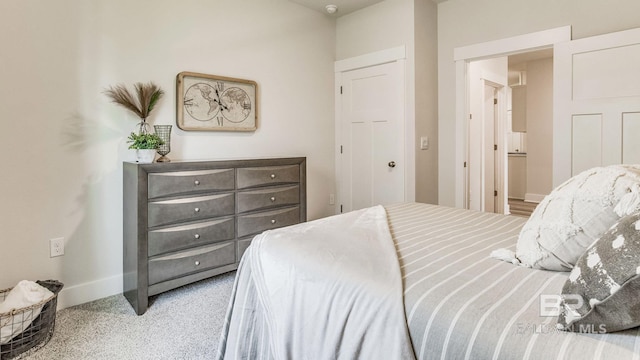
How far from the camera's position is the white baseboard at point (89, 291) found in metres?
2.44

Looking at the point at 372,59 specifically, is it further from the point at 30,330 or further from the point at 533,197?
the point at 533,197

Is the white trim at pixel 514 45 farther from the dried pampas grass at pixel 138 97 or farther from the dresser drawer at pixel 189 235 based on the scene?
the dried pampas grass at pixel 138 97

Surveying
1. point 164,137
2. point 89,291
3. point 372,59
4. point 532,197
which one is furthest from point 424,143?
point 532,197

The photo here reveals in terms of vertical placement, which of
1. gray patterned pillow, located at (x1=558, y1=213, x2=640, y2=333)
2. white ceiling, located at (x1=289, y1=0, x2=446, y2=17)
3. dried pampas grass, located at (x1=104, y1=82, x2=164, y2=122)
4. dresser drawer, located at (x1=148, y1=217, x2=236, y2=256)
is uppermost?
white ceiling, located at (x1=289, y1=0, x2=446, y2=17)

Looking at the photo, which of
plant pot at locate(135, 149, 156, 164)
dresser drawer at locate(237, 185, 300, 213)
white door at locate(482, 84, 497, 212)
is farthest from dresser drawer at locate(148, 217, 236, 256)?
white door at locate(482, 84, 497, 212)

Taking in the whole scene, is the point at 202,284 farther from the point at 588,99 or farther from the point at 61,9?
the point at 588,99

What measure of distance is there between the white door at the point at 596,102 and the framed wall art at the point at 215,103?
2.69 metres

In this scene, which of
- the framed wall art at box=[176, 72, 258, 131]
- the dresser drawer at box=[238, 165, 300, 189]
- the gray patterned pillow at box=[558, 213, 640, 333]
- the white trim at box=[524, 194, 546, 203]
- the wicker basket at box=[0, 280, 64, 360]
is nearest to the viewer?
the gray patterned pillow at box=[558, 213, 640, 333]

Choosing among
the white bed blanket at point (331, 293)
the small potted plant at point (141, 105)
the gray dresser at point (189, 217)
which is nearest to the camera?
the white bed blanket at point (331, 293)

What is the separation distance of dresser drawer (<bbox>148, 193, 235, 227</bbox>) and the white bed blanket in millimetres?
1203

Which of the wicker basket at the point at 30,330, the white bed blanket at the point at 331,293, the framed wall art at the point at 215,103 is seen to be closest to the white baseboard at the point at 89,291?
the wicker basket at the point at 30,330

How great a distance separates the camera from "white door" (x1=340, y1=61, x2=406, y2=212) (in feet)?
12.2

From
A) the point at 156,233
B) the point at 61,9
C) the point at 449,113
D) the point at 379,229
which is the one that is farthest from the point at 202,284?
the point at 449,113

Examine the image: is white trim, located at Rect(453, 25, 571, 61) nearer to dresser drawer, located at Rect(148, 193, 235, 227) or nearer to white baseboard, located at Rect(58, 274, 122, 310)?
dresser drawer, located at Rect(148, 193, 235, 227)
